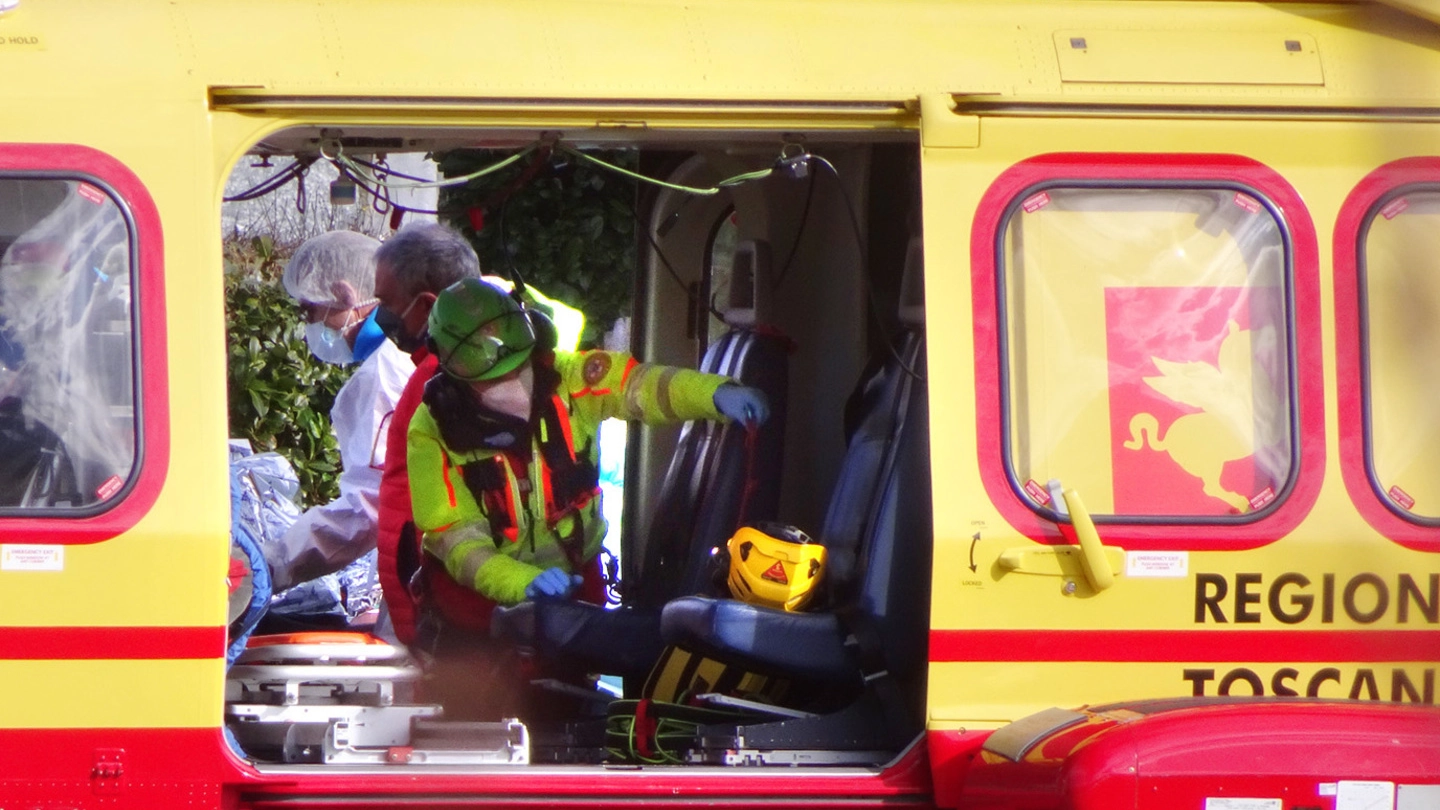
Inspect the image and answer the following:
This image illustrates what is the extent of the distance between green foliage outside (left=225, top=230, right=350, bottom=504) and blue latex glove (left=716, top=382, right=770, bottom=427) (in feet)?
15.1

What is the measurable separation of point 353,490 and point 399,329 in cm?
58

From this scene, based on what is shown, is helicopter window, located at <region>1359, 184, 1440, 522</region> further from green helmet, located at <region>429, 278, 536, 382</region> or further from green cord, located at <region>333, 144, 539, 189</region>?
green helmet, located at <region>429, 278, 536, 382</region>

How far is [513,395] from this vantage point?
434cm

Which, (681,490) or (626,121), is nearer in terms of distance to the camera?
(626,121)

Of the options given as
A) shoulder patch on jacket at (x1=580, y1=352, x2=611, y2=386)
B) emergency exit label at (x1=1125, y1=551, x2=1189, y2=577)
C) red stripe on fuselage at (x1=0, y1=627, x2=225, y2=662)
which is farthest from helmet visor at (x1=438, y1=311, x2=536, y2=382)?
emergency exit label at (x1=1125, y1=551, x2=1189, y2=577)

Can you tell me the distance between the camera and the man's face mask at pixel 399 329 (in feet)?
16.3

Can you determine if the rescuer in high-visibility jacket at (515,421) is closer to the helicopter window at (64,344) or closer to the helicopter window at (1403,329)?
the helicopter window at (64,344)

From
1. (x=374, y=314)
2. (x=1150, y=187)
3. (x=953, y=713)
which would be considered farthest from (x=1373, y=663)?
(x=374, y=314)

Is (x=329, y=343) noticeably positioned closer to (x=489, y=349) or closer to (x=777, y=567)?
(x=489, y=349)

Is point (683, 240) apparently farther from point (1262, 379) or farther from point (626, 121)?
point (1262, 379)

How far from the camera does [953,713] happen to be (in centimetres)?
319

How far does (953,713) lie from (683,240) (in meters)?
2.37

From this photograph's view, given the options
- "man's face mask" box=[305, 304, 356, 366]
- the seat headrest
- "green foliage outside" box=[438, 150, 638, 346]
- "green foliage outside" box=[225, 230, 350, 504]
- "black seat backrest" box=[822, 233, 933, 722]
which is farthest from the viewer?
"green foliage outside" box=[225, 230, 350, 504]

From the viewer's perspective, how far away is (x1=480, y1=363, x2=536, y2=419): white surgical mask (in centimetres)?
431
